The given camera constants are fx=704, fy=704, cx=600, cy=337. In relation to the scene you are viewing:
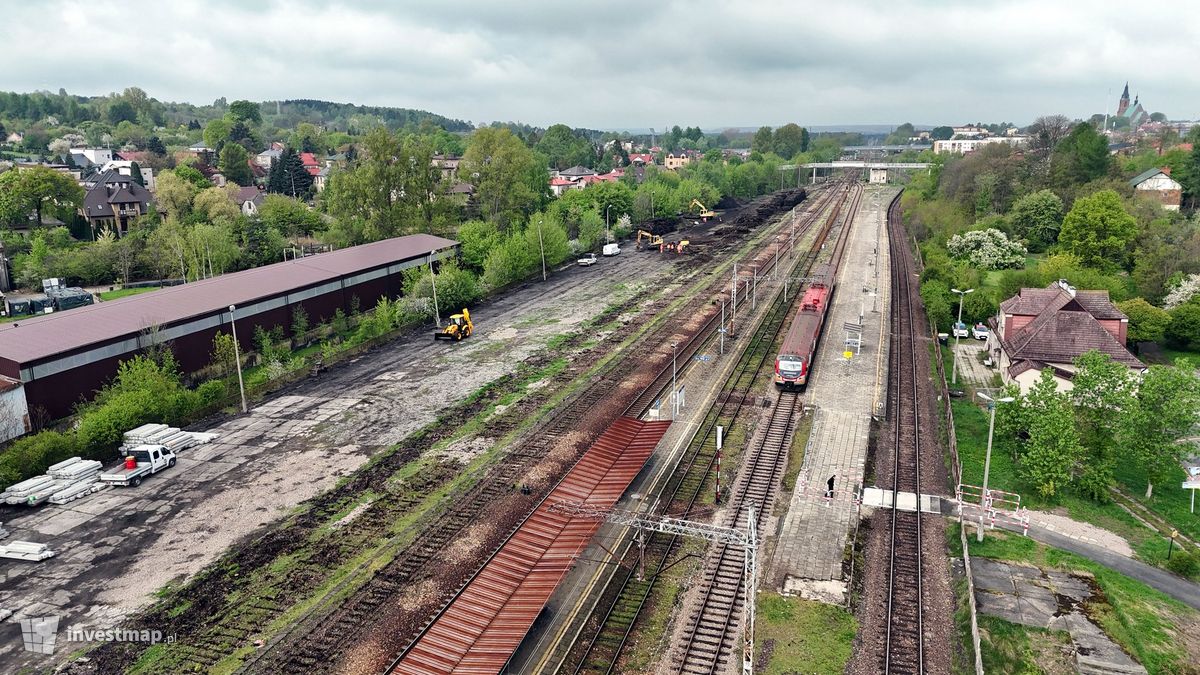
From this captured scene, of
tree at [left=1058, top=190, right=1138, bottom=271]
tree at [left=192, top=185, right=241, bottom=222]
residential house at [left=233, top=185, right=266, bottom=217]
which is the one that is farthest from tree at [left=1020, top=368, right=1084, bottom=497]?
residential house at [left=233, top=185, right=266, bottom=217]

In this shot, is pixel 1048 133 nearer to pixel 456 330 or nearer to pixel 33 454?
pixel 456 330

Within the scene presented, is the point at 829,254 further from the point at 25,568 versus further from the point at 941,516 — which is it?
the point at 25,568

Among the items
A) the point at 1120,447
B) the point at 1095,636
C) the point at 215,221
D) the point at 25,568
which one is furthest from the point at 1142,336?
the point at 215,221

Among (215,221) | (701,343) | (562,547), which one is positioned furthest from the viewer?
(215,221)

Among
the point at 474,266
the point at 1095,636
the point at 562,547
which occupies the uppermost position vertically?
the point at 474,266

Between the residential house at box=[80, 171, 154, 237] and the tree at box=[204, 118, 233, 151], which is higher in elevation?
the tree at box=[204, 118, 233, 151]

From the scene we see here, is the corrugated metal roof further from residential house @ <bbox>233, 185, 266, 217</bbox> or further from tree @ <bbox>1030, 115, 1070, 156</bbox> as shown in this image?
tree @ <bbox>1030, 115, 1070, 156</bbox>

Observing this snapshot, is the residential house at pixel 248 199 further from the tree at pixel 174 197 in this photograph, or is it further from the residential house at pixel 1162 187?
the residential house at pixel 1162 187
